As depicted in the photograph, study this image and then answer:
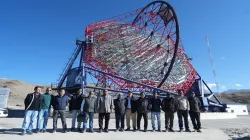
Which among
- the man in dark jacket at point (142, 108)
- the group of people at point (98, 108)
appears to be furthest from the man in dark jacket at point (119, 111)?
the man in dark jacket at point (142, 108)

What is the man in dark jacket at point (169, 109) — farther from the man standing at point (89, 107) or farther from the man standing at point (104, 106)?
the man standing at point (89, 107)

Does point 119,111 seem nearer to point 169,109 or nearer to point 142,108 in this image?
point 142,108

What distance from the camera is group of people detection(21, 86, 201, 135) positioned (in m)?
10.9

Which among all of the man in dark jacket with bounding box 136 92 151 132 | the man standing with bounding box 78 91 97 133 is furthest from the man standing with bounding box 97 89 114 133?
the man in dark jacket with bounding box 136 92 151 132

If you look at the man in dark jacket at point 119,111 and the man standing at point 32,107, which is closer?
the man standing at point 32,107

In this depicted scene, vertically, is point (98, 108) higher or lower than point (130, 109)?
higher

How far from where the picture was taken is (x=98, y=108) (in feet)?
39.5

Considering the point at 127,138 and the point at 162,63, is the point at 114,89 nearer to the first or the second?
the point at 162,63

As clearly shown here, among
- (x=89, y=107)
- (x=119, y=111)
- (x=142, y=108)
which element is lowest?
(x=119, y=111)

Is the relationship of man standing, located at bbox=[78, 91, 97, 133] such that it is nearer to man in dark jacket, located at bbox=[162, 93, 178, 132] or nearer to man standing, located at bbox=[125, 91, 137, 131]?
man standing, located at bbox=[125, 91, 137, 131]

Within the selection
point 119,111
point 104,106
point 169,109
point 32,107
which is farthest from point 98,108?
point 169,109

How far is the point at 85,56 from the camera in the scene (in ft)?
104

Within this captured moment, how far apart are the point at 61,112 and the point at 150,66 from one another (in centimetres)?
2431

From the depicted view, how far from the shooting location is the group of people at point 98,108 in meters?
10.9
